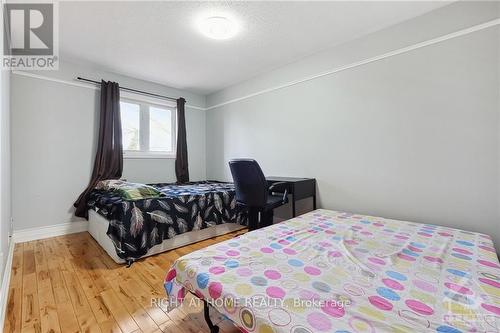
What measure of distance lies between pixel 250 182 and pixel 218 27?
155 centimetres

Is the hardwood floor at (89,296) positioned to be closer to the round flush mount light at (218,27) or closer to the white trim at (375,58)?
the white trim at (375,58)

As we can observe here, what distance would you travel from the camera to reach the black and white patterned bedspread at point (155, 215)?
2148mm

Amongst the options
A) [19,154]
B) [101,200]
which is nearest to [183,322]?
[101,200]

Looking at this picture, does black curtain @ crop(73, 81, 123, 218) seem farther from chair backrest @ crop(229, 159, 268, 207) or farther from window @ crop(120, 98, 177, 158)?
chair backrest @ crop(229, 159, 268, 207)

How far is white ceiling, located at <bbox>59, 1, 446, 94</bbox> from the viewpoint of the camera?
1.95m

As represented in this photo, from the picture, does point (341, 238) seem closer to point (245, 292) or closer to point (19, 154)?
point (245, 292)

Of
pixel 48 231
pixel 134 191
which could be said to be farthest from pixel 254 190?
pixel 48 231

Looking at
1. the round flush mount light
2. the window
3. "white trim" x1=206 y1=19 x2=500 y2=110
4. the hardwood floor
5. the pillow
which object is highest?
the round flush mount light

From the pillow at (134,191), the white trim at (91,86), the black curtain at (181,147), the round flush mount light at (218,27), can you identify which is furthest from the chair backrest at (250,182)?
the white trim at (91,86)

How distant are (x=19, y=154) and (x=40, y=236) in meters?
1.05

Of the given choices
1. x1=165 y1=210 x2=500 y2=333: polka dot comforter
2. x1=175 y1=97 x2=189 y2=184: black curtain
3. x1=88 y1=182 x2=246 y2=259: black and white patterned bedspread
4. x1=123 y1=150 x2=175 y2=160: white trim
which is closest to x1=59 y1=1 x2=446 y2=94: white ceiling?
x1=175 y1=97 x2=189 y2=184: black curtain

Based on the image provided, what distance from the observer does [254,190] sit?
7.69 feet

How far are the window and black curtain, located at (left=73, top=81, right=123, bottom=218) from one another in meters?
0.24

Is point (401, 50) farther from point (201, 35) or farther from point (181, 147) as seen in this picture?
point (181, 147)
